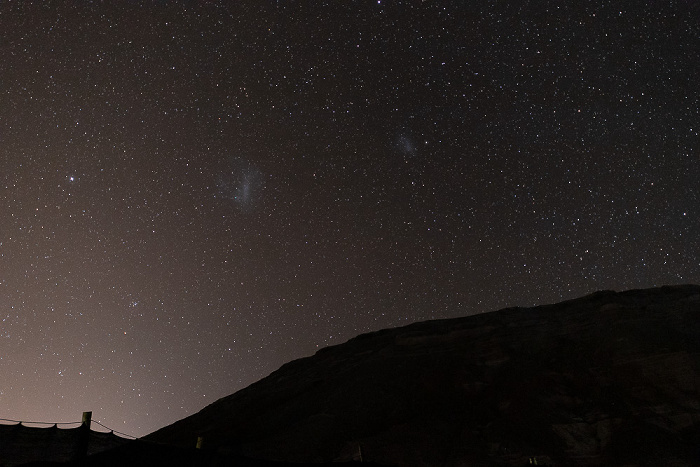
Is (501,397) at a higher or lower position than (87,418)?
higher

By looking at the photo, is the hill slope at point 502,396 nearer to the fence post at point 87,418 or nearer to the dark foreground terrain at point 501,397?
the dark foreground terrain at point 501,397

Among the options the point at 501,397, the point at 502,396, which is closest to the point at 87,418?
the point at 501,397

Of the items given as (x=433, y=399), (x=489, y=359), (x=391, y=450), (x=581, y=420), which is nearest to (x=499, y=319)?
(x=489, y=359)

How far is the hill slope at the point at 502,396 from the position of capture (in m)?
23.4

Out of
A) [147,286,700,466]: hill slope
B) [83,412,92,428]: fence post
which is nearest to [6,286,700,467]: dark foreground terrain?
[147,286,700,466]: hill slope

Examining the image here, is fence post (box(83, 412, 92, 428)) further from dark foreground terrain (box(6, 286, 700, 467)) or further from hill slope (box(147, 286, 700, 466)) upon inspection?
hill slope (box(147, 286, 700, 466))

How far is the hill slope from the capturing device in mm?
23391

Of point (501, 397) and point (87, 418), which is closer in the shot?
point (87, 418)

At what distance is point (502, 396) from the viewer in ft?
96.4

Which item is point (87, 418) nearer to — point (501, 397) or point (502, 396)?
point (501, 397)

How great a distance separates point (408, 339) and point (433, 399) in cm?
1092

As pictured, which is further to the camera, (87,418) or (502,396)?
(502,396)

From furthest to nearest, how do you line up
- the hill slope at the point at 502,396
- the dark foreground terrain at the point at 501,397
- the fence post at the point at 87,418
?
the hill slope at the point at 502,396, the dark foreground terrain at the point at 501,397, the fence post at the point at 87,418

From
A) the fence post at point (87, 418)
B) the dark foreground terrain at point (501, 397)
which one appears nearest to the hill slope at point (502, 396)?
the dark foreground terrain at point (501, 397)
